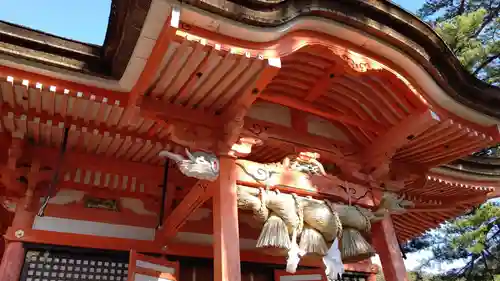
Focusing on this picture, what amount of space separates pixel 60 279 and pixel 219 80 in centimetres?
316

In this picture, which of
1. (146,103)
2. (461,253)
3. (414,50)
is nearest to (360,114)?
(414,50)

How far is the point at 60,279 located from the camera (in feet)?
16.2

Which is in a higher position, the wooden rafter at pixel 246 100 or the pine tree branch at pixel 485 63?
the pine tree branch at pixel 485 63

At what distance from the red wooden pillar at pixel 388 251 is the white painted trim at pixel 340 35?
5.27 feet

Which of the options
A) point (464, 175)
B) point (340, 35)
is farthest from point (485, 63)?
point (340, 35)

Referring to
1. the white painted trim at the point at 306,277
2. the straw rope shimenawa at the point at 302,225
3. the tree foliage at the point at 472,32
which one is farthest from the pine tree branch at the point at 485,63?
the straw rope shimenawa at the point at 302,225

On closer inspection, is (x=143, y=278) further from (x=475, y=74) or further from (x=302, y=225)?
(x=475, y=74)

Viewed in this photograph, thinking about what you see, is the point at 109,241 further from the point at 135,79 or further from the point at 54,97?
the point at 135,79

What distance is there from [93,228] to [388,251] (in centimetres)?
370

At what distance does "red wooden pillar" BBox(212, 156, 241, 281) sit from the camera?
11.8 ft

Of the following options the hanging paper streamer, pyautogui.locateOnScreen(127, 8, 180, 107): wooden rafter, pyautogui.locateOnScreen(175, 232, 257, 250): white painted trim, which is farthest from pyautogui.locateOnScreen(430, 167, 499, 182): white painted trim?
pyautogui.locateOnScreen(127, 8, 180, 107): wooden rafter

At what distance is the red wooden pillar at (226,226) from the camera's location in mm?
3600

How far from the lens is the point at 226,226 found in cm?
379

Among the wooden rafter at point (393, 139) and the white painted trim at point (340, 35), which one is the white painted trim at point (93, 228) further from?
the white painted trim at point (340, 35)
